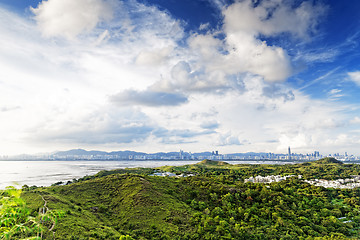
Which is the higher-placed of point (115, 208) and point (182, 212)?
point (115, 208)

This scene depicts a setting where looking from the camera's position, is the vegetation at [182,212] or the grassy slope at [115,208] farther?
the vegetation at [182,212]

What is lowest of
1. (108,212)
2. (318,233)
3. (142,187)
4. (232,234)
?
(318,233)

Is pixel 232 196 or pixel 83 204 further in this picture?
pixel 232 196

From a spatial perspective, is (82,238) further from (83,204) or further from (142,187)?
(142,187)

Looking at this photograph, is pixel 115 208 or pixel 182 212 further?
pixel 115 208

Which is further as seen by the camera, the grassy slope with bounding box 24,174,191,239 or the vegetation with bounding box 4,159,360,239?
the vegetation with bounding box 4,159,360,239

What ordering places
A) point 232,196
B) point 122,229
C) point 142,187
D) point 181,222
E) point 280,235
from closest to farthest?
point 122,229 < point 181,222 < point 280,235 < point 142,187 < point 232,196

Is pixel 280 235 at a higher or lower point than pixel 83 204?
lower

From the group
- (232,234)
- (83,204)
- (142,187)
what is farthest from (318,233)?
(83,204)
